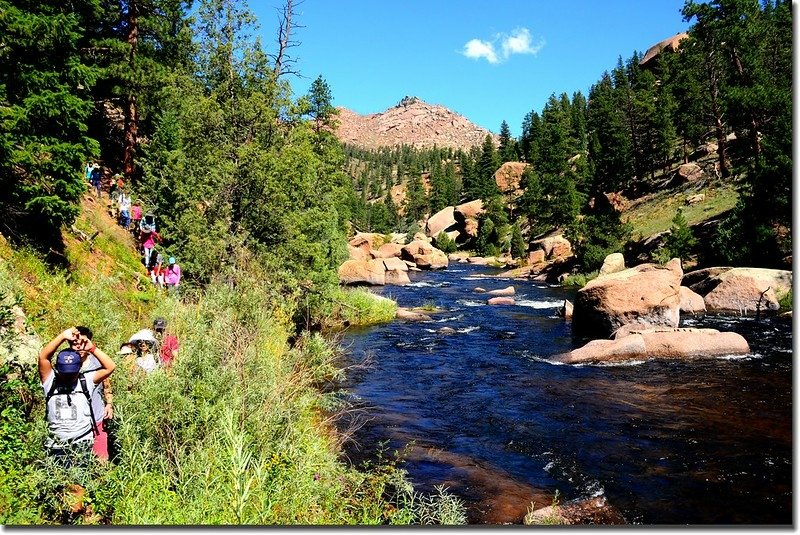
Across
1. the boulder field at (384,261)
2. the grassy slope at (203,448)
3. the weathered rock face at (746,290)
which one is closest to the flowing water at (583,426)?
the grassy slope at (203,448)

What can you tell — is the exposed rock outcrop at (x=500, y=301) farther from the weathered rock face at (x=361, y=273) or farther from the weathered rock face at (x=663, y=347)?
the weathered rock face at (x=663, y=347)

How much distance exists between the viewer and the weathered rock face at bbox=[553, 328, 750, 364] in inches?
666

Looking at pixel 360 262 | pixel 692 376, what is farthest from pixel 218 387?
pixel 360 262

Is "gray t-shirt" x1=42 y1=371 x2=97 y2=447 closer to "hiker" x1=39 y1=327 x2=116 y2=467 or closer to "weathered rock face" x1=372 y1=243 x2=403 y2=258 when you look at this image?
"hiker" x1=39 y1=327 x2=116 y2=467

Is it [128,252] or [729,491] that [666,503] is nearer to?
[729,491]

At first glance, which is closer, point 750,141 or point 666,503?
point 666,503

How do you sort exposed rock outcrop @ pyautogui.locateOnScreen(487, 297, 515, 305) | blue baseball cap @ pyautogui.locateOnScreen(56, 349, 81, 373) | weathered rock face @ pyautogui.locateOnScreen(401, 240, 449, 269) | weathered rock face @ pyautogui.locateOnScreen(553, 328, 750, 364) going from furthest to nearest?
weathered rock face @ pyautogui.locateOnScreen(401, 240, 449, 269) < exposed rock outcrop @ pyautogui.locateOnScreen(487, 297, 515, 305) < weathered rock face @ pyautogui.locateOnScreen(553, 328, 750, 364) < blue baseball cap @ pyautogui.locateOnScreen(56, 349, 81, 373)

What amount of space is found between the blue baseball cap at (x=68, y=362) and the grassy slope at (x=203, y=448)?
78cm

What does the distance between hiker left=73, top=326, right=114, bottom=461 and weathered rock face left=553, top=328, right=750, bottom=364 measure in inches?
539

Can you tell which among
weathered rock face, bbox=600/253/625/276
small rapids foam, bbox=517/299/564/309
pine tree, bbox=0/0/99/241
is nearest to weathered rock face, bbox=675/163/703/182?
weathered rock face, bbox=600/253/625/276

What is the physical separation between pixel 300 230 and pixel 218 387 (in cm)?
986

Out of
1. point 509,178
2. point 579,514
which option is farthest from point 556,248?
point 579,514

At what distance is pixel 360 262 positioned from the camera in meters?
40.5

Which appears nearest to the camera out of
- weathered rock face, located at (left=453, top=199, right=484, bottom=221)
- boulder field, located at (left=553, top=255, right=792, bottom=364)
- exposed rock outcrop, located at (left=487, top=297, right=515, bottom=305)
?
boulder field, located at (left=553, top=255, right=792, bottom=364)
